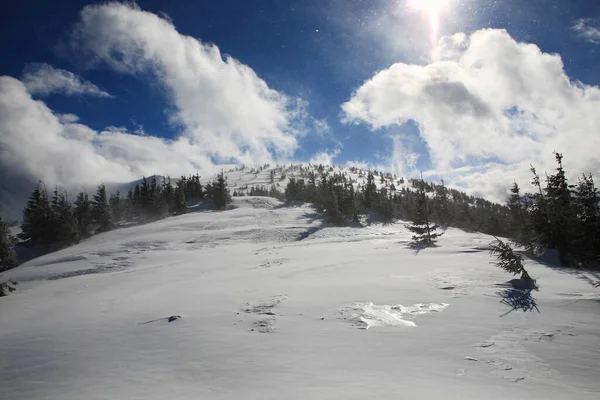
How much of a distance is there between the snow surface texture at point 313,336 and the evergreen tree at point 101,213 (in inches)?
1785

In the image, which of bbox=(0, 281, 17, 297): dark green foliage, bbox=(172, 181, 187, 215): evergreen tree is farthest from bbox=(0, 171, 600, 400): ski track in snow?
bbox=(172, 181, 187, 215): evergreen tree

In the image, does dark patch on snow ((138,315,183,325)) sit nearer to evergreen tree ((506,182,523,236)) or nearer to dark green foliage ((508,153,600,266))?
dark green foliage ((508,153,600,266))

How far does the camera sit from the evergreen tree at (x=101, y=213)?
60469mm

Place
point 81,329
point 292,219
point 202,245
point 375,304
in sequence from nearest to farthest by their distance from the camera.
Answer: point 81,329
point 375,304
point 202,245
point 292,219

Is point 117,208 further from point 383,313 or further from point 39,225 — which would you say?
point 383,313

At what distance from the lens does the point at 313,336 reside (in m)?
9.34

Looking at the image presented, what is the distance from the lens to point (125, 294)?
1719 cm

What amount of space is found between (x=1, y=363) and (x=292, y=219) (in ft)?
165

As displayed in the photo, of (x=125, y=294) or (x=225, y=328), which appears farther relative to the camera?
(x=125, y=294)

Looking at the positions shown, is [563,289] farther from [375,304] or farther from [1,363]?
[1,363]

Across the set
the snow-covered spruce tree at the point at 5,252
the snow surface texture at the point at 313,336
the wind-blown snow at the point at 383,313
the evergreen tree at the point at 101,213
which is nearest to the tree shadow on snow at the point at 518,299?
the snow surface texture at the point at 313,336

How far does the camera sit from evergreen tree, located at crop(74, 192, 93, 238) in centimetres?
5908

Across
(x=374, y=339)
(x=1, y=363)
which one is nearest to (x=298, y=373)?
(x=374, y=339)

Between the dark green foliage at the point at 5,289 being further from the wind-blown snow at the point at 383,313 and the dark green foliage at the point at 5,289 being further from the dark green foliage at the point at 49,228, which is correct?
the dark green foliage at the point at 49,228
